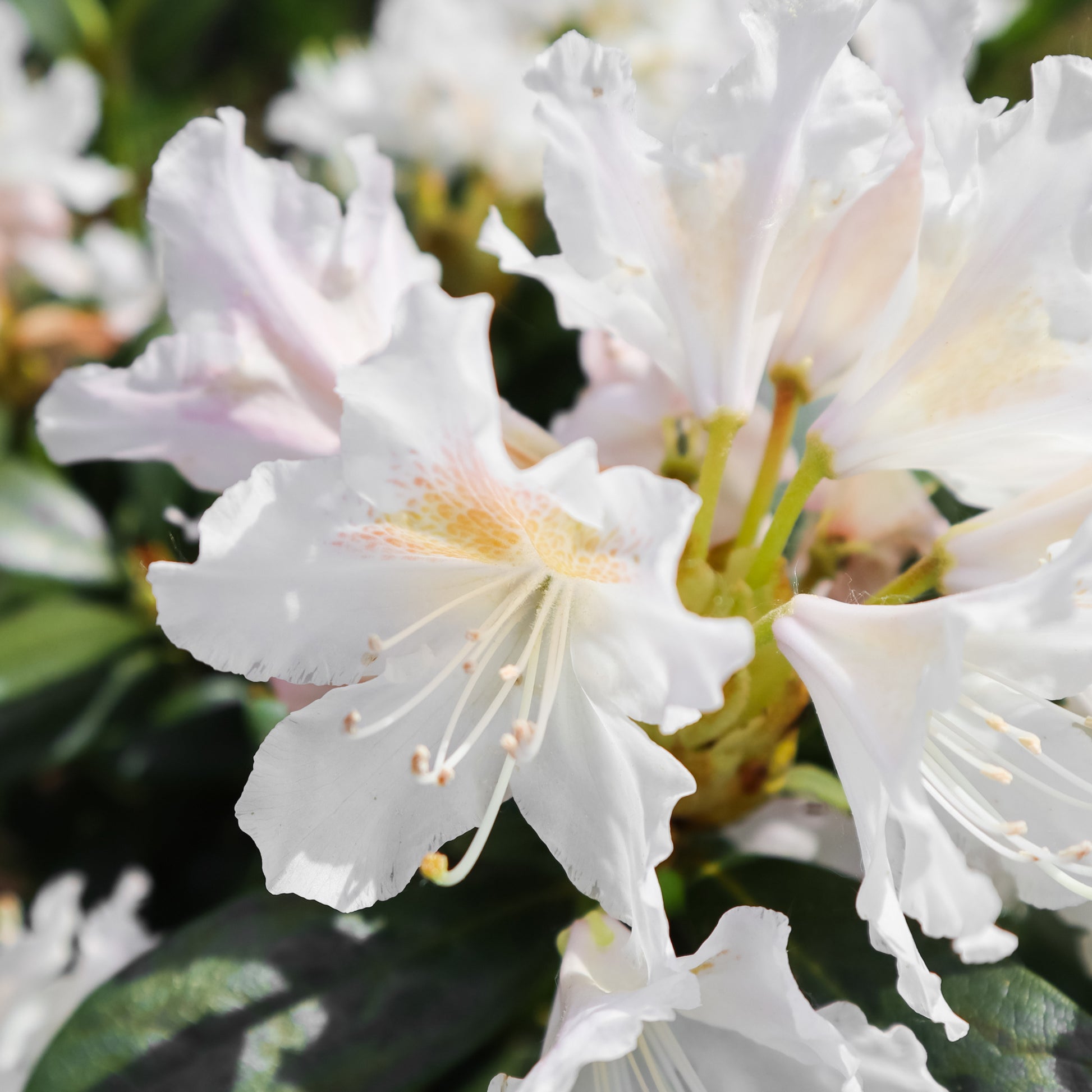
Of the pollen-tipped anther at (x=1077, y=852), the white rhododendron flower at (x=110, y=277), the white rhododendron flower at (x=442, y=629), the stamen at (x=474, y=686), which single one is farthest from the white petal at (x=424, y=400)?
the white rhododendron flower at (x=110, y=277)

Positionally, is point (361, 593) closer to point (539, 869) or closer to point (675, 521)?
point (675, 521)

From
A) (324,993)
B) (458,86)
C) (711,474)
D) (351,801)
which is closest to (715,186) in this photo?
(711,474)

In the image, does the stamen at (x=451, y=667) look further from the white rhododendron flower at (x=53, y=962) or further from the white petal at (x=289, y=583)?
the white rhododendron flower at (x=53, y=962)

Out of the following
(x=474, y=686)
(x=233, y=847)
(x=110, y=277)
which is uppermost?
(x=474, y=686)

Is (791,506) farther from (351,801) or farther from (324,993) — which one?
(324,993)

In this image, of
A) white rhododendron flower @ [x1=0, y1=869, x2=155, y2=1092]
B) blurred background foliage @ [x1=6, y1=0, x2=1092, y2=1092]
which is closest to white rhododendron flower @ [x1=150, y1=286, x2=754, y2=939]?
blurred background foliage @ [x1=6, y1=0, x2=1092, y2=1092]

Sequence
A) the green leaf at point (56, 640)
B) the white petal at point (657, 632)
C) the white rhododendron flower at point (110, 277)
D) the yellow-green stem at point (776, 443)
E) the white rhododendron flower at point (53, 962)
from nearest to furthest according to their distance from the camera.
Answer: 1. the white petal at point (657, 632)
2. the yellow-green stem at point (776, 443)
3. the white rhododendron flower at point (53, 962)
4. the green leaf at point (56, 640)
5. the white rhododendron flower at point (110, 277)
